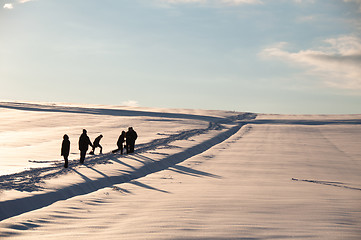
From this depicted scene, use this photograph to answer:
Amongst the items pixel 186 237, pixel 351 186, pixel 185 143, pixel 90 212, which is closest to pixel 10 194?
pixel 90 212

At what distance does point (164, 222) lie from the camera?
32.2 feet

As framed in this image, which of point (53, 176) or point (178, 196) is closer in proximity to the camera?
point (178, 196)

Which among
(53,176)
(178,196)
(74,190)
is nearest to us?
(178,196)

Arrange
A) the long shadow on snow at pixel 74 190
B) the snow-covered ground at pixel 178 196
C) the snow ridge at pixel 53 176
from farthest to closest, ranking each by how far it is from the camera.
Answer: the snow ridge at pixel 53 176
the long shadow on snow at pixel 74 190
the snow-covered ground at pixel 178 196

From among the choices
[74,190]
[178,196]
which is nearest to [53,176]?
[74,190]

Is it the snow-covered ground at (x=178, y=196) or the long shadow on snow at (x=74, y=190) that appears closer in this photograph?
the snow-covered ground at (x=178, y=196)

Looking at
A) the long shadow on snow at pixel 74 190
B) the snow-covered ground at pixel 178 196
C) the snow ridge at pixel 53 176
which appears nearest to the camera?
the snow-covered ground at pixel 178 196

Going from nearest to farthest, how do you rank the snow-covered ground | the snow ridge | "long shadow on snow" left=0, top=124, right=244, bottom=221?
the snow-covered ground < "long shadow on snow" left=0, top=124, right=244, bottom=221 < the snow ridge

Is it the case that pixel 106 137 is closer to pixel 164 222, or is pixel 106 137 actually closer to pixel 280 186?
pixel 280 186

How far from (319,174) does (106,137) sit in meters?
20.2

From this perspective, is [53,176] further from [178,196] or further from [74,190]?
[178,196]

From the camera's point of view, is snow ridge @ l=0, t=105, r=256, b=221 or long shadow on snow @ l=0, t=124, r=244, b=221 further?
snow ridge @ l=0, t=105, r=256, b=221

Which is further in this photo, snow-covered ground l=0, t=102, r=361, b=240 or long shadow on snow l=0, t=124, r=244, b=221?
long shadow on snow l=0, t=124, r=244, b=221

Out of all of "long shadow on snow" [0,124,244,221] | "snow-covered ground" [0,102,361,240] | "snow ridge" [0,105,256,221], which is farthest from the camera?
"snow ridge" [0,105,256,221]
